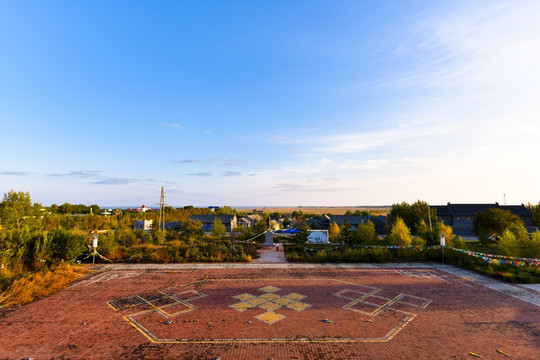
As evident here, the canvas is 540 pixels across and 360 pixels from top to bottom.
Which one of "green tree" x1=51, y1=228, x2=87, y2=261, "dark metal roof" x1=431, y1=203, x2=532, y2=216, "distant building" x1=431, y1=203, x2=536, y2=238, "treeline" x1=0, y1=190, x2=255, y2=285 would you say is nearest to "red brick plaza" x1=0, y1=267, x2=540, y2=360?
"green tree" x1=51, y1=228, x2=87, y2=261

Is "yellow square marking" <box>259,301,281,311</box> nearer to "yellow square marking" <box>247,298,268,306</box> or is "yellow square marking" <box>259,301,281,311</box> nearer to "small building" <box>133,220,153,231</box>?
"yellow square marking" <box>247,298,268,306</box>

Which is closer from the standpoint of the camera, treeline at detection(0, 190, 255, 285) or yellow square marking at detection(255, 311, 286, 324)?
yellow square marking at detection(255, 311, 286, 324)

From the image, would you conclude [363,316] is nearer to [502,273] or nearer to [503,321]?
[503,321]

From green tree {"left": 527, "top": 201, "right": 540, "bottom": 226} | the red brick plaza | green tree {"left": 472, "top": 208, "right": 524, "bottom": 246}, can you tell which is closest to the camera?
the red brick plaza

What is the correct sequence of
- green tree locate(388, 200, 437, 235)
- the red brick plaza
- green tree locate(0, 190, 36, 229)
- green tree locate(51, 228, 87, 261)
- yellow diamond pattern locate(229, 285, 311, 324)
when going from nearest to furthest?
1. the red brick plaza
2. yellow diamond pattern locate(229, 285, 311, 324)
3. green tree locate(51, 228, 87, 261)
4. green tree locate(0, 190, 36, 229)
5. green tree locate(388, 200, 437, 235)

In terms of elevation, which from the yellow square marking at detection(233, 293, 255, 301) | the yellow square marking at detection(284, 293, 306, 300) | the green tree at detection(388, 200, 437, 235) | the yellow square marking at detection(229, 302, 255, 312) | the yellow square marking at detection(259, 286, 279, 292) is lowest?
the yellow square marking at detection(259, 286, 279, 292)

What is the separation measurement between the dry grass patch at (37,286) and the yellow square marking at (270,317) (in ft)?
34.2

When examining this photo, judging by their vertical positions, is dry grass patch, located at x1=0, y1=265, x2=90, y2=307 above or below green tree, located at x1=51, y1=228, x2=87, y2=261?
below

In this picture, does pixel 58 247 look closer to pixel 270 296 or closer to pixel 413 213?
pixel 270 296

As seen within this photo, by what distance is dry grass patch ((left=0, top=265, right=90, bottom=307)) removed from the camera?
11.5 meters

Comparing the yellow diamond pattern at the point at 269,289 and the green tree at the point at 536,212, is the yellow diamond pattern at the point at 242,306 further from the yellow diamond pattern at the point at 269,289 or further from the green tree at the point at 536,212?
the green tree at the point at 536,212

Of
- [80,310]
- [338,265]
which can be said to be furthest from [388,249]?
[80,310]

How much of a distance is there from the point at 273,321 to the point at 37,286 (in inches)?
441

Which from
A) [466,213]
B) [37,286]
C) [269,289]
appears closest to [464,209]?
[466,213]
